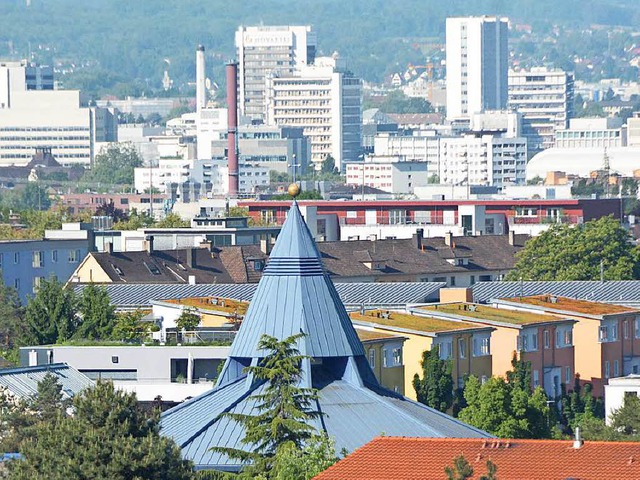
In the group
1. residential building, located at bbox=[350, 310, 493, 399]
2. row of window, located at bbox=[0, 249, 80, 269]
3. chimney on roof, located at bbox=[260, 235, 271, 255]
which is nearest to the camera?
residential building, located at bbox=[350, 310, 493, 399]

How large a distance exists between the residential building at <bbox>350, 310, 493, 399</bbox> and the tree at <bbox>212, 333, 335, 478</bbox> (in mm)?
18150

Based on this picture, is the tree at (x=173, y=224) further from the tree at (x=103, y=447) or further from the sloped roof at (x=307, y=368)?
the tree at (x=103, y=447)

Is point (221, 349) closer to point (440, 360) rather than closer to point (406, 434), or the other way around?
point (440, 360)

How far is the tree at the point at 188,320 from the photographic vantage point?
51938mm

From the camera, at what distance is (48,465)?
26906 mm

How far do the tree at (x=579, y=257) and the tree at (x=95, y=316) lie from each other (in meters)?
25.8

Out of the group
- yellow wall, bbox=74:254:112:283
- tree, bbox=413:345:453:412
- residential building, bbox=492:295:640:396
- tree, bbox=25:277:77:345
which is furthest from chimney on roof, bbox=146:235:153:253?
tree, bbox=413:345:453:412

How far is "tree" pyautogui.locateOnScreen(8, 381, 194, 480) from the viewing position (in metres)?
26.6

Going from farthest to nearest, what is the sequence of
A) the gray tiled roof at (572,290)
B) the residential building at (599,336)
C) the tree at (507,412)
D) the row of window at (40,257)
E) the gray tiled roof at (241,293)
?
the row of window at (40,257)
the gray tiled roof at (572,290)
the gray tiled roof at (241,293)
the residential building at (599,336)
the tree at (507,412)

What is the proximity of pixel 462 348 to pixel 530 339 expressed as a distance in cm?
280

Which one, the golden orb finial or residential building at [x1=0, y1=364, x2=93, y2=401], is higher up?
the golden orb finial

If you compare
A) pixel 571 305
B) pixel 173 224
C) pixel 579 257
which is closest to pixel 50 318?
pixel 571 305

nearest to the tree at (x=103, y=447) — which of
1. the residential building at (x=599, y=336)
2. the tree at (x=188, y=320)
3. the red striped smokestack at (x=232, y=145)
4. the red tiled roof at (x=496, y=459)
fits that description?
the red tiled roof at (x=496, y=459)

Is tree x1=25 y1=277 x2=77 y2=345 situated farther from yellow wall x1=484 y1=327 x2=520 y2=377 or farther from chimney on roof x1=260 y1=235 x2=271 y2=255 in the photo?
chimney on roof x1=260 y1=235 x2=271 y2=255
